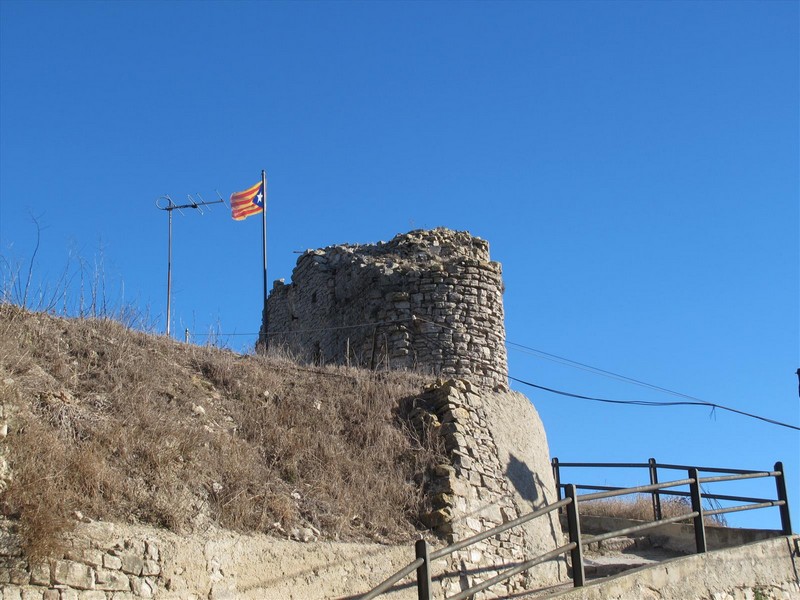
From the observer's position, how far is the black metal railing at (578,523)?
7.12 meters

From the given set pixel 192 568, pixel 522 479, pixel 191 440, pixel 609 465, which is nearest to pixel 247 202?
pixel 609 465

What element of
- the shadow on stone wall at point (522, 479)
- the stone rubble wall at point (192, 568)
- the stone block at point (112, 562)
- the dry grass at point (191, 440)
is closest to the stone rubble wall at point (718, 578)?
the stone rubble wall at point (192, 568)

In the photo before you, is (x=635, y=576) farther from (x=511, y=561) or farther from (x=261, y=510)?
(x=261, y=510)

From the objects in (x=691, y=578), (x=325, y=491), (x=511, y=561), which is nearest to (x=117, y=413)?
(x=325, y=491)

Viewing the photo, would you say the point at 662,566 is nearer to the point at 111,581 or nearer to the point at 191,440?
the point at 191,440

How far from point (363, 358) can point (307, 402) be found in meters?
4.80

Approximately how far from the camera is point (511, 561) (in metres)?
11.3

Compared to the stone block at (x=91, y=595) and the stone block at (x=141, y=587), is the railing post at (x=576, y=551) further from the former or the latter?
the stone block at (x=91, y=595)

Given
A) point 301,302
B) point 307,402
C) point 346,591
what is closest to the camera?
point 346,591

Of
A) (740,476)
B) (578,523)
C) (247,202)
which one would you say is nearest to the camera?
(578,523)

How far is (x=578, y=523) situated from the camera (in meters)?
8.72

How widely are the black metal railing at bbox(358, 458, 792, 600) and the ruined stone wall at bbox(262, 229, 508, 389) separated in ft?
10.7

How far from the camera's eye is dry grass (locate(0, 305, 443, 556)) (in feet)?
26.7

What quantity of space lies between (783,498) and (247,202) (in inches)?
614
